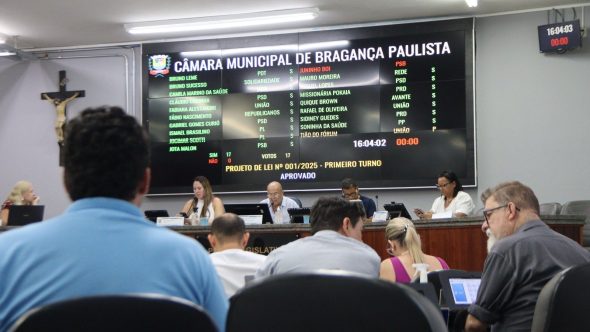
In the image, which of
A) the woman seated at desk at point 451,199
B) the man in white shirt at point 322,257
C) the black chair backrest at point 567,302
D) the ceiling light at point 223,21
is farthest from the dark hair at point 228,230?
the ceiling light at point 223,21

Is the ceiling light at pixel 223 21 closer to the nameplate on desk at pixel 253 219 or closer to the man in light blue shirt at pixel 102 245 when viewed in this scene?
the nameplate on desk at pixel 253 219

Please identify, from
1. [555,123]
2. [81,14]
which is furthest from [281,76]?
[555,123]

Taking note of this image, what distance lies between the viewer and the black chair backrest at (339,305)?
1312 millimetres

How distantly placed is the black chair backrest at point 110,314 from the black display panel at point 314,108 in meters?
7.86

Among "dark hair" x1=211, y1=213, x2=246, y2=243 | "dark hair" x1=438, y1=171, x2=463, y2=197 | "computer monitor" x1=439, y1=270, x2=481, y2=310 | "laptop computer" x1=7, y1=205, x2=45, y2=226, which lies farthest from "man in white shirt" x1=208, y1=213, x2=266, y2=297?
"laptop computer" x1=7, y1=205, x2=45, y2=226

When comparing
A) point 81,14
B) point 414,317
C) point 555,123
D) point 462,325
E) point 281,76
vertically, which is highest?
point 81,14

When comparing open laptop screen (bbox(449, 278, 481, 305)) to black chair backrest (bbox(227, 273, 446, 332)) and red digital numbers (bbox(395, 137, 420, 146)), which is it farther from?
red digital numbers (bbox(395, 137, 420, 146))

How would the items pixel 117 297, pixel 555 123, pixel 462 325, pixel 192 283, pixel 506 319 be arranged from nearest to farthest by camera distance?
1. pixel 117 297
2. pixel 192 283
3. pixel 506 319
4. pixel 462 325
5. pixel 555 123

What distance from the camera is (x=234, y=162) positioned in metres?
9.54

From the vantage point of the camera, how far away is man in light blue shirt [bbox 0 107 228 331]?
1.49 meters

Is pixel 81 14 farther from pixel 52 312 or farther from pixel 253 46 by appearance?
pixel 52 312

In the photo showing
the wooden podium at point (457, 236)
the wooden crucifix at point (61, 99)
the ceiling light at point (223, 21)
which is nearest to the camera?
the wooden podium at point (457, 236)

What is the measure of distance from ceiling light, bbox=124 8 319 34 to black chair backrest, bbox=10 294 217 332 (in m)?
7.88

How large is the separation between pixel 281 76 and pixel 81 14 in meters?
2.52
